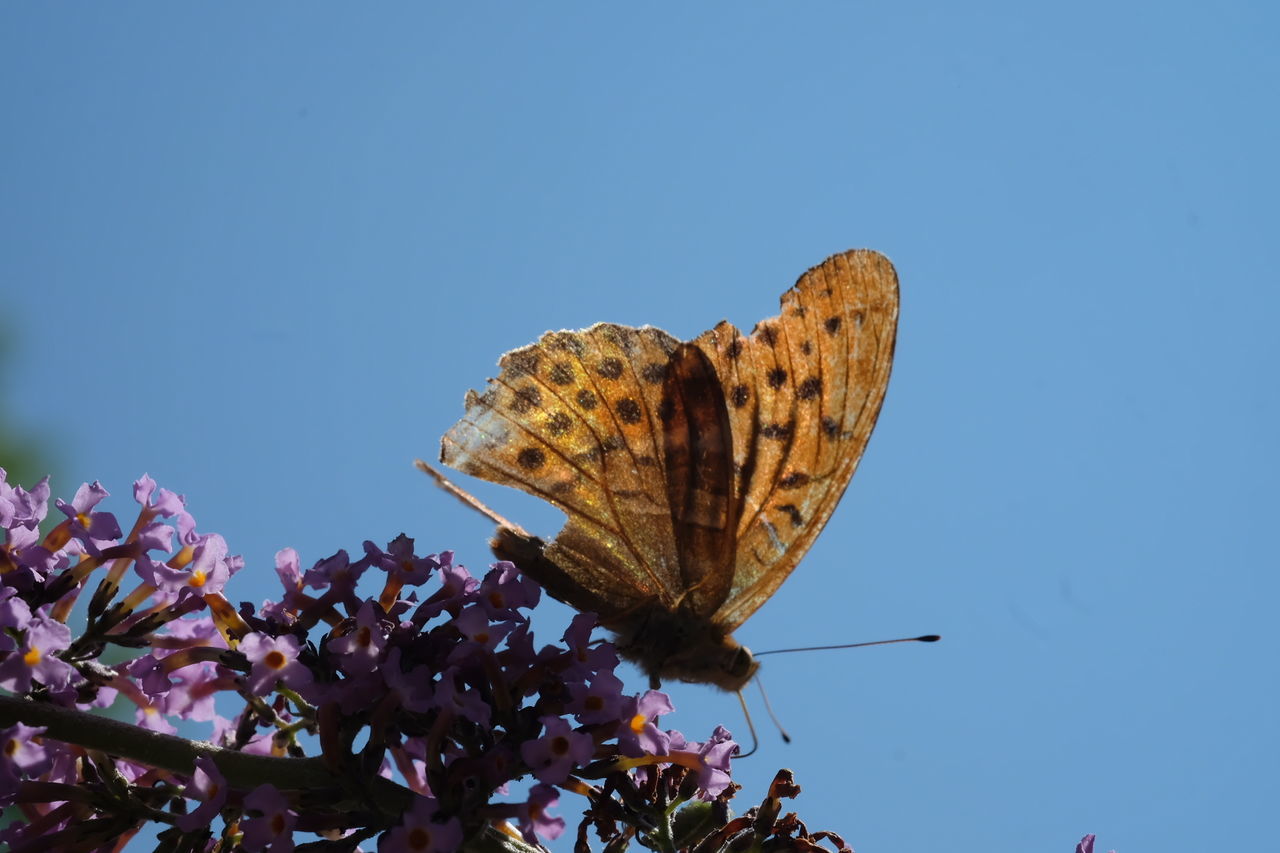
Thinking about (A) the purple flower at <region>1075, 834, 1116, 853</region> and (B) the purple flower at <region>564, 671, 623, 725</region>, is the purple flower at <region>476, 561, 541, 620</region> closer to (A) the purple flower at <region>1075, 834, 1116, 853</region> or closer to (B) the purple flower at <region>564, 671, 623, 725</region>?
(B) the purple flower at <region>564, 671, 623, 725</region>

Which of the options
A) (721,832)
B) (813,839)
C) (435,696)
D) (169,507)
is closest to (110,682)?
(169,507)

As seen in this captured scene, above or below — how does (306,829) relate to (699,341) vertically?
below

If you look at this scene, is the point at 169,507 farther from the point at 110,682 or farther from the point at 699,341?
the point at 699,341

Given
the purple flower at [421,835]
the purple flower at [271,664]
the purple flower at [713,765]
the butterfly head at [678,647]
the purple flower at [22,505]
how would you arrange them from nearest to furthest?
the purple flower at [421,835] < the purple flower at [271,664] < the purple flower at [22,505] < the purple flower at [713,765] < the butterfly head at [678,647]

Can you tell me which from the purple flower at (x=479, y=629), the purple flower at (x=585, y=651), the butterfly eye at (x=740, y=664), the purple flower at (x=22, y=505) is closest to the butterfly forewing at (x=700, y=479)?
the butterfly eye at (x=740, y=664)

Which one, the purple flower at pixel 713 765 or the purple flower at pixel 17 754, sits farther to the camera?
the purple flower at pixel 713 765

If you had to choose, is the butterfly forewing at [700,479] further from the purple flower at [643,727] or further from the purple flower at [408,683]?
the purple flower at [408,683]
